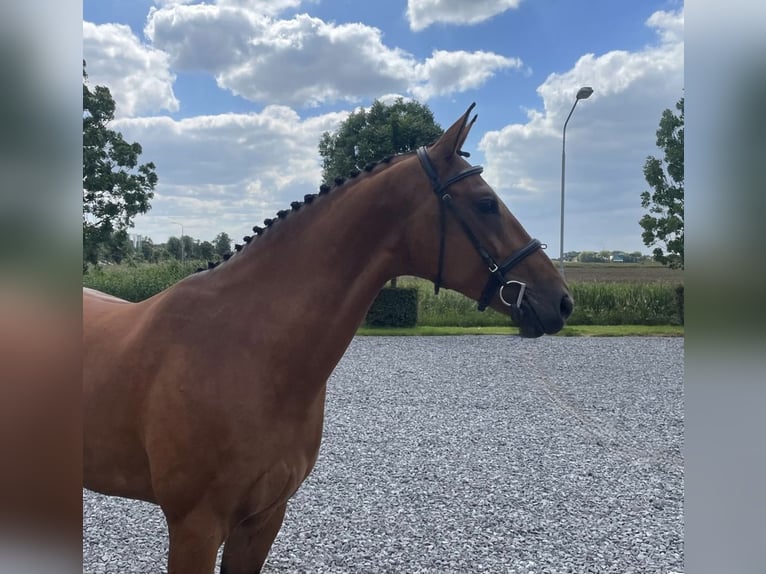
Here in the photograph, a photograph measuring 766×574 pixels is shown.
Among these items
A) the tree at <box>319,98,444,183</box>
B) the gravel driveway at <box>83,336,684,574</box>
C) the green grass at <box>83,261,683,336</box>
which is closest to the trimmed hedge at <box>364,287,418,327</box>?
the green grass at <box>83,261,683,336</box>

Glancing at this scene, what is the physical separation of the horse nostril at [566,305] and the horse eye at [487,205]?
0.42 metres

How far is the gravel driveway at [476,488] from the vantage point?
3494mm

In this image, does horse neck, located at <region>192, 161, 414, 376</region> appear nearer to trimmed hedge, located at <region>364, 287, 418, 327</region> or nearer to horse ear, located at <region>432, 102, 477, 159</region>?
horse ear, located at <region>432, 102, 477, 159</region>

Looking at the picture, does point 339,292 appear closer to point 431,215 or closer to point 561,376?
point 431,215

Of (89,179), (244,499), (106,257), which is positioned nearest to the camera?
(244,499)

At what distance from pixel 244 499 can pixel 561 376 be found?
31.1 feet

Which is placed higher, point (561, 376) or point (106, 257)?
point (106, 257)

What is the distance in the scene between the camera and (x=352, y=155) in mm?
12820

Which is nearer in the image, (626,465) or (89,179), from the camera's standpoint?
(626,465)

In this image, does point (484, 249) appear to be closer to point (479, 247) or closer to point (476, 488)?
point (479, 247)

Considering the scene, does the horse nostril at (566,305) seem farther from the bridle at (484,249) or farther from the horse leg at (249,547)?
the horse leg at (249,547)

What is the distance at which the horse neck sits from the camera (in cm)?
182

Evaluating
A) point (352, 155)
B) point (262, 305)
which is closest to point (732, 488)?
point (262, 305)

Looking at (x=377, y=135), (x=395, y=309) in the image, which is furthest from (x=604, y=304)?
(x=377, y=135)
